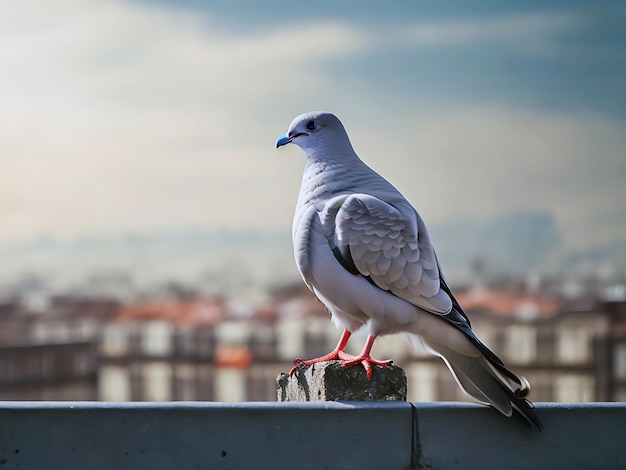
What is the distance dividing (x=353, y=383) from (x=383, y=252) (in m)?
0.60

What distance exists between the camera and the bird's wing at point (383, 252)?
381 cm

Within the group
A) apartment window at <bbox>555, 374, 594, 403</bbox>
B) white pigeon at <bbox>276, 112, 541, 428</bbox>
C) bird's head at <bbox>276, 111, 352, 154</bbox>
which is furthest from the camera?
apartment window at <bbox>555, 374, 594, 403</bbox>

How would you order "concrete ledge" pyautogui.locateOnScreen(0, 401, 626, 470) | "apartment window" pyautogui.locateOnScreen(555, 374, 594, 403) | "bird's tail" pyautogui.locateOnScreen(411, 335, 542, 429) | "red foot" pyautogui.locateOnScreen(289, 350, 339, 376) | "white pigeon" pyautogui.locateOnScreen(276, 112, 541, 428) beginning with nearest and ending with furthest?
"concrete ledge" pyautogui.locateOnScreen(0, 401, 626, 470), "bird's tail" pyautogui.locateOnScreen(411, 335, 542, 429), "white pigeon" pyautogui.locateOnScreen(276, 112, 541, 428), "red foot" pyautogui.locateOnScreen(289, 350, 339, 376), "apartment window" pyautogui.locateOnScreen(555, 374, 594, 403)

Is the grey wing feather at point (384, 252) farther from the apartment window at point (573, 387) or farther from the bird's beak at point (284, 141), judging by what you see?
the apartment window at point (573, 387)

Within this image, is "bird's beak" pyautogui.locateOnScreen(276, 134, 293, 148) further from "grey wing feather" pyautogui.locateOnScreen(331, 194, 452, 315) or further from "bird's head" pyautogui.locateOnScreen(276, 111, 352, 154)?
"grey wing feather" pyautogui.locateOnScreen(331, 194, 452, 315)

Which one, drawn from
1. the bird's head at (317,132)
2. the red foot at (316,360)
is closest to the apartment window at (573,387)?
the red foot at (316,360)

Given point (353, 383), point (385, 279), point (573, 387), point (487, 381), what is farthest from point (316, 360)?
point (573, 387)

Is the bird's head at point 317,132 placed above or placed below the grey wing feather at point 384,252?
above

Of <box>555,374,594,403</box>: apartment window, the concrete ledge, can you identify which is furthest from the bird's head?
<box>555,374,594,403</box>: apartment window

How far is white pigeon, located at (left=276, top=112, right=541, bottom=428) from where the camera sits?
3.81 m

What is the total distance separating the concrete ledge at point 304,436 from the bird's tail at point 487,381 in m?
0.06

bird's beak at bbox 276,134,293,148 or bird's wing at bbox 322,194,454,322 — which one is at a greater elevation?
bird's beak at bbox 276,134,293,148

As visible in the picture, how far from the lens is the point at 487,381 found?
379 centimetres

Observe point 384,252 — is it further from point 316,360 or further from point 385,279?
point 316,360
